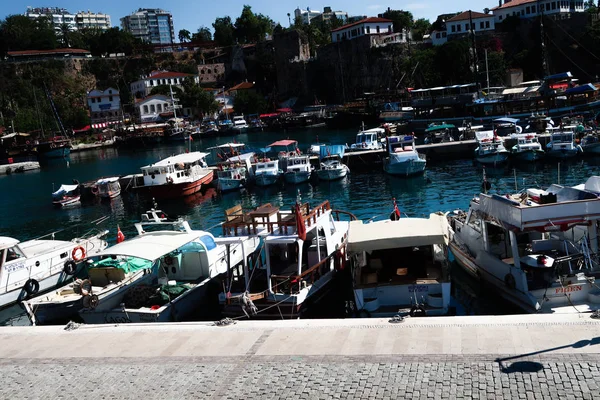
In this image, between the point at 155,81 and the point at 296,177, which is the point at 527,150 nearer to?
the point at 296,177

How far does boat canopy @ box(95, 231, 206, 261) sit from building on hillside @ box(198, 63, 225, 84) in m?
114

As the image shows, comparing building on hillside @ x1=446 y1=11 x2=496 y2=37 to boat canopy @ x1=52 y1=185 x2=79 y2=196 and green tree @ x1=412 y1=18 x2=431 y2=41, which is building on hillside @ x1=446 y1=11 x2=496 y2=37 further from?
boat canopy @ x1=52 y1=185 x2=79 y2=196

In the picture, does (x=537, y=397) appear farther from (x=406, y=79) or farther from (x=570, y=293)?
(x=406, y=79)

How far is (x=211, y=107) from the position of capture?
372ft

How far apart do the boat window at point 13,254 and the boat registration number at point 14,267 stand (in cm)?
49

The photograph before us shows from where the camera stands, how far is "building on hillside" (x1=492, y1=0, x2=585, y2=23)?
284ft

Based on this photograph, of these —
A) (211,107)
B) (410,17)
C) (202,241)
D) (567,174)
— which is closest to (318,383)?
(202,241)

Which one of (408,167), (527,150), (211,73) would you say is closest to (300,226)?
(408,167)

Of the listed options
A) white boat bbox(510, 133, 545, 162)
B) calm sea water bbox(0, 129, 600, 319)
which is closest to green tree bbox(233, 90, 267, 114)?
calm sea water bbox(0, 129, 600, 319)

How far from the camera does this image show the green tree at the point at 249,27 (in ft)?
469

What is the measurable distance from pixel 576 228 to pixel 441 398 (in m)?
9.46

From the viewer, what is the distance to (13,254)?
22625mm

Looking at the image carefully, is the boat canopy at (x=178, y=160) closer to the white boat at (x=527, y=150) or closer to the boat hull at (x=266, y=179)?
the boat hull at (x=266, y=179)

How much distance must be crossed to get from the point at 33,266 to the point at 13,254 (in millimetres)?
852
